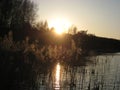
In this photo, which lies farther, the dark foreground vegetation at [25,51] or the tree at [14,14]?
the tree at [14,14]

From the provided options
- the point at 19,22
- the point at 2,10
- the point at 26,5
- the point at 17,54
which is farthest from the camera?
the point at 26,5

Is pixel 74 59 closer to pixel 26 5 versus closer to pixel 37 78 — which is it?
pixel 37 78

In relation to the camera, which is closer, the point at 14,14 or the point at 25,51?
the point at 25,51

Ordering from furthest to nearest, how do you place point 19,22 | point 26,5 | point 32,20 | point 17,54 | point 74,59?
point 32,20 → point 26,5 → point 19,22 → point 74,59 → point 17,54

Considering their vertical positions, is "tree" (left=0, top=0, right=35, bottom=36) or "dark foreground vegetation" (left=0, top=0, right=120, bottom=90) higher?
"tree" (left=0, top=0, right=35, bottom=36)

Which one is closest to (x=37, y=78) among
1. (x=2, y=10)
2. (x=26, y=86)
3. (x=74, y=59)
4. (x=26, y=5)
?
(x=26, y=86)

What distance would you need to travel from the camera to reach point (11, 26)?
50.9m

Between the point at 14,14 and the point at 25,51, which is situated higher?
the point at 14,14

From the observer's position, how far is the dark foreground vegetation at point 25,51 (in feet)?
56.6

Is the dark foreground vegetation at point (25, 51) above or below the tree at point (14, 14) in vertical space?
below

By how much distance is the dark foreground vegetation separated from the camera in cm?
1725

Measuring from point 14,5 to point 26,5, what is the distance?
8128 millimetres

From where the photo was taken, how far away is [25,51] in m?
23.7

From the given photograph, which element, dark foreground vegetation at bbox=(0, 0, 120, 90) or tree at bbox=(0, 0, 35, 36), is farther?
tree at bbox=(0, 0, 35, 36)
